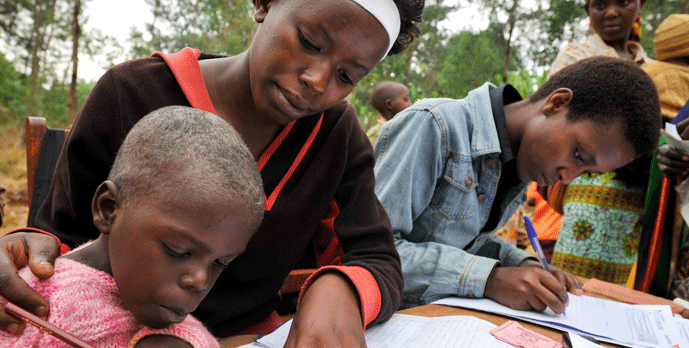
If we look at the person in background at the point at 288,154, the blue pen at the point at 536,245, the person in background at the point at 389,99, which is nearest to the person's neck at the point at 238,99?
the person in background at the point at 288,154

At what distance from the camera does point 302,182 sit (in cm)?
105

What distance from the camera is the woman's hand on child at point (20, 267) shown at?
60cm

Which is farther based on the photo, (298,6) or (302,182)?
(302,182)

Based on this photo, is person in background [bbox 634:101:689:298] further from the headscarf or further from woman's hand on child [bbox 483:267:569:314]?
woman's hand on child [bbox 483:267:569:314]

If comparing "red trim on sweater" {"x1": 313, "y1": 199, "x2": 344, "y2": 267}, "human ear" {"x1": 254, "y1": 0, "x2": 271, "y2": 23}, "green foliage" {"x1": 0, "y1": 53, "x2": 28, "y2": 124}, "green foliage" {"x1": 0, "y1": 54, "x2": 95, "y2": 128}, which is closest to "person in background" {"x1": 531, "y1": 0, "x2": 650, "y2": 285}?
"red trim on sweater" {"x1": 313, "y1": 199, "x2": 344, "y2": 267}

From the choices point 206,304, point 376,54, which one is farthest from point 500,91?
point 206,304

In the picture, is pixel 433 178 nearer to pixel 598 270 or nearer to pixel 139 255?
pixel 139 255

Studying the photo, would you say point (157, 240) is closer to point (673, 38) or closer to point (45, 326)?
point (45, 326)

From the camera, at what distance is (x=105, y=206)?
691 mm

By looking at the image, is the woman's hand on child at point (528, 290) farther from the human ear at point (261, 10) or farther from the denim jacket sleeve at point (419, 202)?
the human ear at point (261, 10)

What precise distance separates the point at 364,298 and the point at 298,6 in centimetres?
60

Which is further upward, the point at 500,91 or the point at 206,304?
the point at 500,91

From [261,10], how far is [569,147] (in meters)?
1.06

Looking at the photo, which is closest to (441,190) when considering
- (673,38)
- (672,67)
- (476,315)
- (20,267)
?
(476,315)
